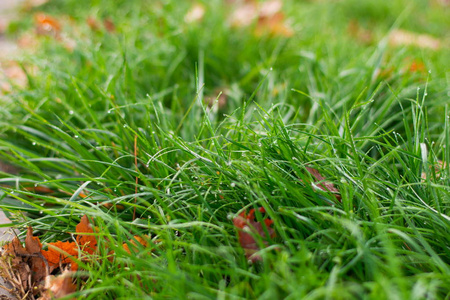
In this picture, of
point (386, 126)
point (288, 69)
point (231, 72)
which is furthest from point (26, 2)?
point (386, 126)

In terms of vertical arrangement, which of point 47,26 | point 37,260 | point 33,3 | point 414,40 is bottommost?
point 37,260

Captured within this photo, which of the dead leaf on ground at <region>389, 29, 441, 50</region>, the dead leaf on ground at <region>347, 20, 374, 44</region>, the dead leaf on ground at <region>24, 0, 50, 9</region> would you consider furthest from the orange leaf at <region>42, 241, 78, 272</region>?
the dead leaf on ground at <region>24, 0, 50, 9</region>

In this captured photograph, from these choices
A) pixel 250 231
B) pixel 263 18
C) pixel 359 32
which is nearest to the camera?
pixel 250 231

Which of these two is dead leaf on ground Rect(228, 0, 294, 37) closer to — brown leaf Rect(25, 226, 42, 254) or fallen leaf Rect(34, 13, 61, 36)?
fallen leaf Rect(34, 13, 61, 36)

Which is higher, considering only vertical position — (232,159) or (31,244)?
(232,159)

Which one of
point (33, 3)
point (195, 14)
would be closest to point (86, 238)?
point (195, 14)

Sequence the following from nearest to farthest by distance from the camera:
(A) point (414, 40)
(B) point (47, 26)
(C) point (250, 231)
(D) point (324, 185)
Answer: (C) point (250, 231) < (D) point (324, 185) < (A) point (414, 40) < (B) point (47, 26)

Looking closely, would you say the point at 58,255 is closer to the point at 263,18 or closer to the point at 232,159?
the point at 232,159
